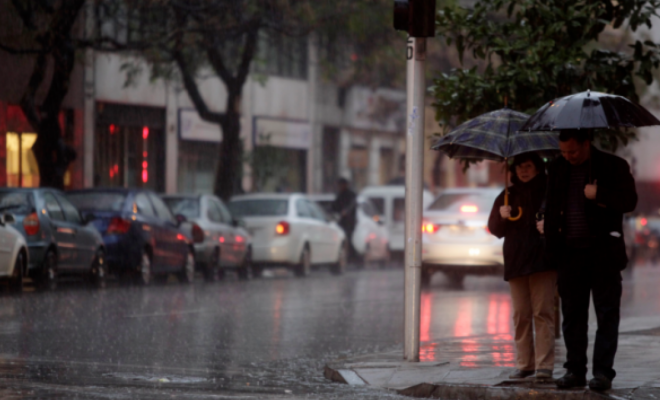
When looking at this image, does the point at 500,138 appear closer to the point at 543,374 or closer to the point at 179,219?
the point at 543,374

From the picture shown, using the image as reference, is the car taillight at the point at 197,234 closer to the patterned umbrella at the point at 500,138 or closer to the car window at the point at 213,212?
the car window at the point at 213,212

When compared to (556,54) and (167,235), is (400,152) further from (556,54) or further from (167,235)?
(556,54)

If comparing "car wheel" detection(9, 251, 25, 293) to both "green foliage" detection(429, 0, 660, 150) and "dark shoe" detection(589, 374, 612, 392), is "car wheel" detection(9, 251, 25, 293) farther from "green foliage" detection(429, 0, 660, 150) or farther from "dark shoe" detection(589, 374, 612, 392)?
"dark shoe" detection(589, 374, 612, 392)

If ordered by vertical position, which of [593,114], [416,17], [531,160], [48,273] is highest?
[416,17]

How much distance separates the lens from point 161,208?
21.4 metres

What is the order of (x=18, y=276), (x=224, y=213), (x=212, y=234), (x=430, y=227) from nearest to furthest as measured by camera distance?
(x=18, y=276)
(x=430, y=227)
(x=212, y=234)
(x=224, y=213)

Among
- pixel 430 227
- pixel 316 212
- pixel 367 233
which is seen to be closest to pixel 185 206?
pixel 316 212

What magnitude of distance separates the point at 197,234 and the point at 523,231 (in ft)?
46.4

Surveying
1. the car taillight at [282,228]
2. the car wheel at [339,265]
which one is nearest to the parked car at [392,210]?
the car wheel at [339,265]

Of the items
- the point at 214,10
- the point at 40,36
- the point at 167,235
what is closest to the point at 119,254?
the point at 167,235

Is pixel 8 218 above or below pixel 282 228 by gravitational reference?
above

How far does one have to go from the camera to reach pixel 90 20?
32.3 m

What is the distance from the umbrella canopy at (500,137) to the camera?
28.9 feet

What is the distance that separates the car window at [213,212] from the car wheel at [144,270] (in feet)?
9.54
